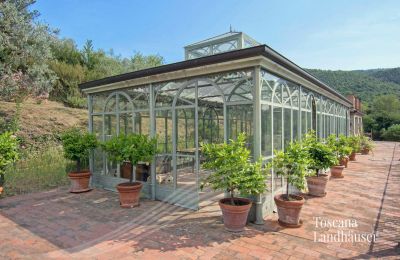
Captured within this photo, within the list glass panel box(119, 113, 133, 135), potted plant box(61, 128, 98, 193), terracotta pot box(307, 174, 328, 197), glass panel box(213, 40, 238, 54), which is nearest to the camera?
terracotta pot box(307, 174, 328, 197)

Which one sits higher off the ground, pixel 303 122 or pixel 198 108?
pixel 198 108

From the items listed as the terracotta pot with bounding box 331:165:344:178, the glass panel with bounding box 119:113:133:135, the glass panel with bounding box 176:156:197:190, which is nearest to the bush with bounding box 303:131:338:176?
the glass panel with bounding box 176:156:197:190

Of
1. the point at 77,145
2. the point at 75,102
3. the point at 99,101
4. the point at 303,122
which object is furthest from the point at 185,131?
the point at 75,102

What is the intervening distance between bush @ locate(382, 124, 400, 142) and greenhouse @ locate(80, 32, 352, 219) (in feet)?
80.5

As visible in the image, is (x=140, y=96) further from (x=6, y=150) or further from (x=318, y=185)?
(x=318, y=185)

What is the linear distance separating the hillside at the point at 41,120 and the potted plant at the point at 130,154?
6781 mm

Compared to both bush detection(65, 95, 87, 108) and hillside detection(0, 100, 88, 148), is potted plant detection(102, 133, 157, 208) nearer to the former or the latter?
hillside detection(0, 100, 88, 148)

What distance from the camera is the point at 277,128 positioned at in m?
5.23

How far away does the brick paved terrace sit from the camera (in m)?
3.41

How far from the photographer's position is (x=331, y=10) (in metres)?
6.29

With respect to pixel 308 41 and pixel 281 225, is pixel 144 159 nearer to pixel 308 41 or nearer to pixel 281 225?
pixel 281 225

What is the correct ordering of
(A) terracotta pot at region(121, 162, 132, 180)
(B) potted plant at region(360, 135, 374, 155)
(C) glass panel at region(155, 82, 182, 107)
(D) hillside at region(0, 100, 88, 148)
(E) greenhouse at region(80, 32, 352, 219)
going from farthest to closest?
(B) potted plant at region(360, 135, 374, 155), (D) hillside at region(0, 100, 88, 148), (A) terracotta pot at region(121, 162, 132, 180), (C) glass panel at region(155, 82, 182, 107), (E) greenhouse at region(80, 32, 352, 219)

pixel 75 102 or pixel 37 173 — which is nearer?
pixel 37 173

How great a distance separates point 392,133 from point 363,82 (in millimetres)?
16865
